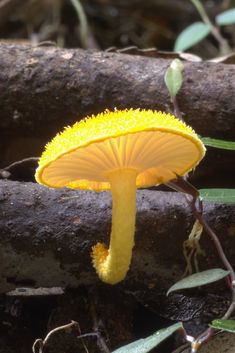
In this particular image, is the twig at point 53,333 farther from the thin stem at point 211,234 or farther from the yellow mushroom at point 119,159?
the thin stem at point 211,234

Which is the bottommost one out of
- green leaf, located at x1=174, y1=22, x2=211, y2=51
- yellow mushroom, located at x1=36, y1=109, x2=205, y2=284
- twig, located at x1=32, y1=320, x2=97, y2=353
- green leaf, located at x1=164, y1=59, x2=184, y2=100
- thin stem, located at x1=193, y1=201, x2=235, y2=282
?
twig, located at x1=32, y1=320, x2=97, y2=353

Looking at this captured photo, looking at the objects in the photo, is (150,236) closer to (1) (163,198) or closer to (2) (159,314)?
(1) (163,198)

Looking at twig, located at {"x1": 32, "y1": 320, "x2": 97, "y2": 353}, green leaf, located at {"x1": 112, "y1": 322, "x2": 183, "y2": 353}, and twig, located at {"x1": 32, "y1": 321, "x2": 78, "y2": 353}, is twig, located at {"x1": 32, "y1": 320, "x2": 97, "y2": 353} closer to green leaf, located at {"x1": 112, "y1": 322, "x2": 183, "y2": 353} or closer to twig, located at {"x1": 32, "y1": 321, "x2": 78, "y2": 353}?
twig, located at {"x1": 32, "y1": 321, "x2": 78, "y2": 353}

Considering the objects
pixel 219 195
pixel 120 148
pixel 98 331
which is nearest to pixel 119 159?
pixel 120 148

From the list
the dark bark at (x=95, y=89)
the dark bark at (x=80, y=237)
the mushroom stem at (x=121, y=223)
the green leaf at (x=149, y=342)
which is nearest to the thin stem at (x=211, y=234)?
the dark bark at (x=80, y=237)

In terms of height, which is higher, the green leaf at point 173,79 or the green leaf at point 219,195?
the green leaf at point 173,79

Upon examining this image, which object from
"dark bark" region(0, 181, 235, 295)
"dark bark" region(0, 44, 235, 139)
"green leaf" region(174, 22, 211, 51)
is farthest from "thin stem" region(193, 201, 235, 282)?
"green leaf" region(174, 22, 211, 51)

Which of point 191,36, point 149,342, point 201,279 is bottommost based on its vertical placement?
point 149,342

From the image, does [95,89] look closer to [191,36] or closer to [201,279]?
[201,279]
